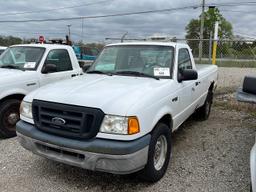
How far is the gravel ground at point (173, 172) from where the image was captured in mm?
3807

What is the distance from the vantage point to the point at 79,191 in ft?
12.1

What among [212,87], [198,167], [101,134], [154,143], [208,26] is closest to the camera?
[101,134]

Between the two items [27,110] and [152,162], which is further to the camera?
[27,110]

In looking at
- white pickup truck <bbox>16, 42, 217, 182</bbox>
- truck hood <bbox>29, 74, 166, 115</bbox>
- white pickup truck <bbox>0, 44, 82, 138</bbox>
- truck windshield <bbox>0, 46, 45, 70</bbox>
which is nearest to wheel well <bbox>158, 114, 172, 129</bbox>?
white pickup truck <bbox>16, 42, 217, 182</bbox>

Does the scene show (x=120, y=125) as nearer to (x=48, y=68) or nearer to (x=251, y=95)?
(x=251, y=95)

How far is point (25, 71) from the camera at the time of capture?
5914mm

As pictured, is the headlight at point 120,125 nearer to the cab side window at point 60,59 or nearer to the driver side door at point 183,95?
the driver side door at point 183,95

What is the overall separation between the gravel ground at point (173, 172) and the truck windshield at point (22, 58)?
1606 millimetres

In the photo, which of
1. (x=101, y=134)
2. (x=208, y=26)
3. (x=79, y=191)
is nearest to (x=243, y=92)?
(x=101, y=134)

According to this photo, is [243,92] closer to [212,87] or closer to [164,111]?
[164,111]

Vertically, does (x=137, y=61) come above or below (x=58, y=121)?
→ above

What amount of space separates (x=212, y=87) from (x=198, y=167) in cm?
331

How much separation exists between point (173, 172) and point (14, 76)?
3.42 meters

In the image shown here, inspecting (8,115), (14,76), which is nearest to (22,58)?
(14,76)
